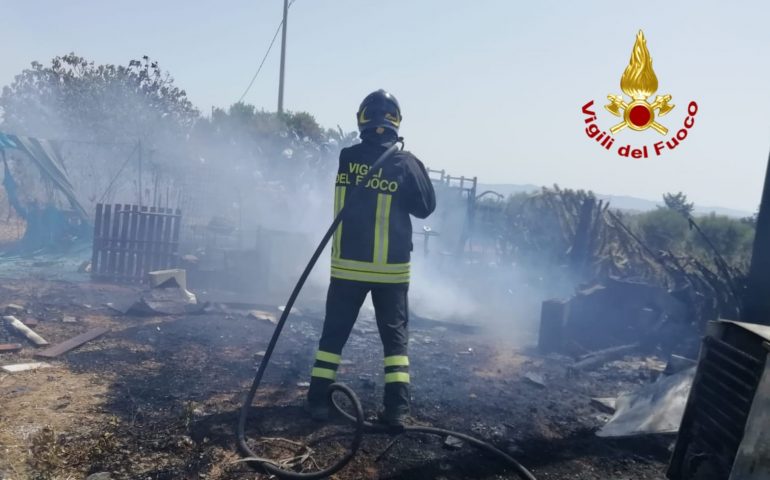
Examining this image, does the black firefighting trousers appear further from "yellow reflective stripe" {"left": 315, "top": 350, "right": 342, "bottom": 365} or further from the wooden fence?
the wooden fence

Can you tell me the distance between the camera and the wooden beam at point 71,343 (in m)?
5.38

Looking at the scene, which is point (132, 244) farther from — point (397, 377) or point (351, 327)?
point (397, 377)

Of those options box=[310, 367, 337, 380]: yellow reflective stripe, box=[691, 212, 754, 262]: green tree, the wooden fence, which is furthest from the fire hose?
box=[691, 212, 754, 262]: green tree

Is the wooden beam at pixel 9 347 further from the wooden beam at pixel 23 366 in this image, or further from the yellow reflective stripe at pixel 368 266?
the yellow reflective stripe at pixel 368 266

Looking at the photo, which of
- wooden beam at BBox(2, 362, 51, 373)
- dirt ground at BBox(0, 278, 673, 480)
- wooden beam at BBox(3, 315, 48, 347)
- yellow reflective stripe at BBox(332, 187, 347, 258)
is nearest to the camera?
dirt ground at BBox(0, 278, 673, 480)

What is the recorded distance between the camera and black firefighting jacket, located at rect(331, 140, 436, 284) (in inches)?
158

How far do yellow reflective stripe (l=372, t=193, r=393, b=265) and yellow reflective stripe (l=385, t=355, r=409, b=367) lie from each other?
0.70 meters

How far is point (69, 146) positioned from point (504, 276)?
1571cm

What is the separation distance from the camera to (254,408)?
13.5 feet

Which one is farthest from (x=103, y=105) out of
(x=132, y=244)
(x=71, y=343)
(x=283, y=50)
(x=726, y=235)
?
(x=726, y=235)

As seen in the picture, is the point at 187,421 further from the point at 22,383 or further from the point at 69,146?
the point at 69,146

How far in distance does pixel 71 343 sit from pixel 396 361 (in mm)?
3959

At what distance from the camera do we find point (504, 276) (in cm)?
1209

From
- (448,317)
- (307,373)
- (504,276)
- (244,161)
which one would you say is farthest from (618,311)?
(244,161)
